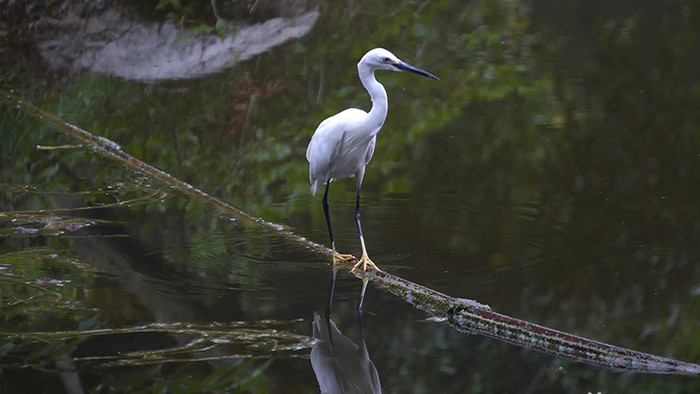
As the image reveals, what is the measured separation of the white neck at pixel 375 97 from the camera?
16.6 feet

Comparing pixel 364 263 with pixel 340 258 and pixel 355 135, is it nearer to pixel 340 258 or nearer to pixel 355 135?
pixel 340 258

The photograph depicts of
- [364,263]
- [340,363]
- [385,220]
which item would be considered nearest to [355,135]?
[364,263]

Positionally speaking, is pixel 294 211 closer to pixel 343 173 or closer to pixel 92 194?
pixel 343 173

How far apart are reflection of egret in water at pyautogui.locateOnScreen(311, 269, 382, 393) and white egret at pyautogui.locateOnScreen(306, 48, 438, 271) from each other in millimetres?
631

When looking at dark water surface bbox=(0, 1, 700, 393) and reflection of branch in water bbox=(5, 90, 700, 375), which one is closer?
reflection of branch in water bbox=(5, 90, 700, 375)

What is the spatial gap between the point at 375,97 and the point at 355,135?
28 cm

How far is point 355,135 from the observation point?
5.25 m

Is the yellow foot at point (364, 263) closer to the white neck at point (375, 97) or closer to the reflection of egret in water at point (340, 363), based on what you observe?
the reflection of egret in water at point (340, 363)

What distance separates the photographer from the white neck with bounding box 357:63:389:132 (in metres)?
5.06

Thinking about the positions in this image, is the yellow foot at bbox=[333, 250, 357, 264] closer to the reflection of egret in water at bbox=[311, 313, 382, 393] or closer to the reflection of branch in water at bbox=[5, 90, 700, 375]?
the reflection of branch in water at bbox=[5, 90, 700, 375]

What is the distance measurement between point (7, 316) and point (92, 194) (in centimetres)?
263

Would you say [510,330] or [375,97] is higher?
[375,97]

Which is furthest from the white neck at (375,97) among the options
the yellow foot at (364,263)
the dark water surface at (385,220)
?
the dark water surface at (385,220)

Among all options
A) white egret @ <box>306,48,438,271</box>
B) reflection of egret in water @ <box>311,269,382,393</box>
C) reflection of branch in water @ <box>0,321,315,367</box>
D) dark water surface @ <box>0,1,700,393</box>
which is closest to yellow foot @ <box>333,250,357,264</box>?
white egret @ <box>306,48,438,271</box>
